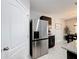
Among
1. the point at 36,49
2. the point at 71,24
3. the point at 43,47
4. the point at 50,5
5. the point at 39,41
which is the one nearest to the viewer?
the point at 36,49

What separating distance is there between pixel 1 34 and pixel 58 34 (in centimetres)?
775

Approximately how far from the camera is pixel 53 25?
8.13 metres

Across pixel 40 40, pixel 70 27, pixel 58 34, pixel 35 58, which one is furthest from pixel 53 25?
pixel 35 58

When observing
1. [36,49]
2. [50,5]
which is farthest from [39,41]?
[50,5]

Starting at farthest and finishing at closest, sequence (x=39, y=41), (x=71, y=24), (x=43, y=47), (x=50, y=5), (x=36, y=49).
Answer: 1. (x=71, y=24)
2. (x=50, y=5)
3. (x=43, y=47)
4. (x=39, y=41)
5. (x=36, y=49)

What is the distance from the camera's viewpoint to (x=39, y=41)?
13.8 ft

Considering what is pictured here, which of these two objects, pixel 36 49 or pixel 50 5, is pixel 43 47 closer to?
pixel 36 49

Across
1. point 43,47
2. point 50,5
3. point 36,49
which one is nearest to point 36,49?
point 36,49

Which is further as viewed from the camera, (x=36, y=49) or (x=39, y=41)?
(x=39, y=41)

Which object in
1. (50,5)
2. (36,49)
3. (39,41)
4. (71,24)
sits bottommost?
(36,49)

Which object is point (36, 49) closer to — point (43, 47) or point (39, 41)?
point (39, 41)

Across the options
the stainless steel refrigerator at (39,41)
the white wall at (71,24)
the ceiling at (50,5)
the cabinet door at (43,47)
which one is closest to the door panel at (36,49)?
the stainless steel refrigerator at (39,41)

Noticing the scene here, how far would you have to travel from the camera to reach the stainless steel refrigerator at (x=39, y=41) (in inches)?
153

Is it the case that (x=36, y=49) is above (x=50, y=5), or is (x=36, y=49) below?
below
